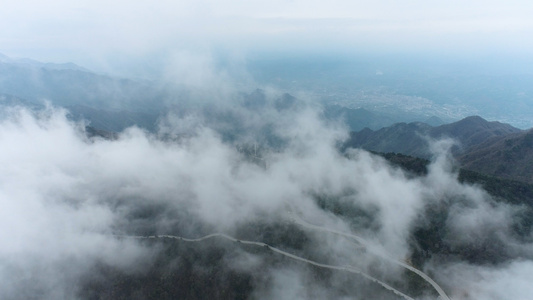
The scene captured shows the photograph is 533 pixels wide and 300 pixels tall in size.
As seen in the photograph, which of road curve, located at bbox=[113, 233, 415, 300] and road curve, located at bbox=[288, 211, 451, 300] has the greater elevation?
road curve, located at bbox=[288, 211, 451, 300]

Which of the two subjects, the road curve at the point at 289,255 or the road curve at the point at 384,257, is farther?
the road curve at the point at 289,255

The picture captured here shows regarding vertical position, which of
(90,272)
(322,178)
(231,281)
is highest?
(322,178)

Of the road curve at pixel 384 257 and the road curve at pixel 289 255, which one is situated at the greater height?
Answer: the road curve at pixel 384 257

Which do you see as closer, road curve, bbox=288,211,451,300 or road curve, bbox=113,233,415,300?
road curve, bbox=288,211,451,300

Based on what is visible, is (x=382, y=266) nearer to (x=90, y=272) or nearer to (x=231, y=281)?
(x=231, y=281)

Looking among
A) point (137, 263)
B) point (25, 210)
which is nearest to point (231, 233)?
point (137, 263)

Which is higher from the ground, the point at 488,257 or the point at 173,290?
the point at 488,257

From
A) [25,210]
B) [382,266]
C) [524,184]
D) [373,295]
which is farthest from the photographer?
[25,210]

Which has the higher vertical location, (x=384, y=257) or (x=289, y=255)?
(x=384, y=257)

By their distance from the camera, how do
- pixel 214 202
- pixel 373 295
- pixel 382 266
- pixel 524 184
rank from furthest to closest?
pixel 214 202, pixel 524 184, pixel 382 266, pixel 373 295

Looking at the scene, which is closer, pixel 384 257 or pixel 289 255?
pixel 384 257

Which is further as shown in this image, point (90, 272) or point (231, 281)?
point (90, 272)
